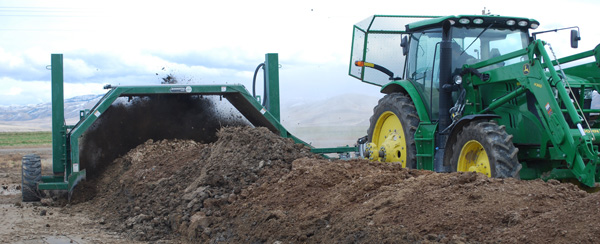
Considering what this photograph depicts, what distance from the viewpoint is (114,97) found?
933 centimetres

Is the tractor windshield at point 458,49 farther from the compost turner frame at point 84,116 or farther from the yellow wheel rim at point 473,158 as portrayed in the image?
the compost turner frame at point 84,116

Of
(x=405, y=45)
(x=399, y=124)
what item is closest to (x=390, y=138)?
(x=399, y=124)

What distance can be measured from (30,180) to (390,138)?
5.54 meters

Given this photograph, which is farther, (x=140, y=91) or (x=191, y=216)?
(x=140, y=91)

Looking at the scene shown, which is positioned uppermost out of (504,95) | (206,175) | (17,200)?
(504,95)

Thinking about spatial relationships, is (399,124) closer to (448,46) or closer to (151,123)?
(448,46)

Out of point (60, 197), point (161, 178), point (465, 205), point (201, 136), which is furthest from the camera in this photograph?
point (201, 136)

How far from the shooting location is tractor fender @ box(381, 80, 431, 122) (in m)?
7.69

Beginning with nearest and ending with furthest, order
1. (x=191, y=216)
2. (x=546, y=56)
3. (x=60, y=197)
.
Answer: (x=546, y=56) < (x=191, y=216) < (x=60, y=197)

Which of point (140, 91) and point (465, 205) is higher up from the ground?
point (140, 91)

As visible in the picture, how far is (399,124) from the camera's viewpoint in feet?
26.8

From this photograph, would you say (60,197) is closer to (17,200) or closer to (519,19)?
(17,200)

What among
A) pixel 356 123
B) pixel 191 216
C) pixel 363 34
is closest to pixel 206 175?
pixel 191 216

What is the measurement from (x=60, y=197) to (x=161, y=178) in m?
1.80
